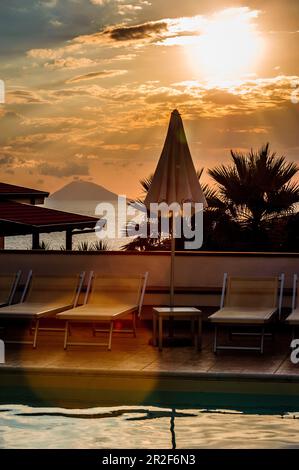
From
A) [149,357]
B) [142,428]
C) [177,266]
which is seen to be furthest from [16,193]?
[142,428]

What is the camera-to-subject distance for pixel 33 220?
1218 cm

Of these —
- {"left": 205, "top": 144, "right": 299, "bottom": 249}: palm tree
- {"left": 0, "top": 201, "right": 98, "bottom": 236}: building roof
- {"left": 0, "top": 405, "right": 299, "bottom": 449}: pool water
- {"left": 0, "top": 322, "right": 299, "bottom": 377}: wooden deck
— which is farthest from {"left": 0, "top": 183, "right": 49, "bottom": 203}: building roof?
{"left": 0, "top": 405, "right": 299, "bottom": 449}: pool water

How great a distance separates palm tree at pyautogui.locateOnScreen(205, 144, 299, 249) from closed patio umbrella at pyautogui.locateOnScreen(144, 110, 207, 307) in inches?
388

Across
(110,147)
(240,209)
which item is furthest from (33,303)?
(110,147)

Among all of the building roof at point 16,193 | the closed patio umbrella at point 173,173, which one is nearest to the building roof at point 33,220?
the building roof at point 16,193

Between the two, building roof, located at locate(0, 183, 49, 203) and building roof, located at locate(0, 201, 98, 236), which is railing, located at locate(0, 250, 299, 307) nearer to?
building roof, located at locate(0, 201, 98, 236)

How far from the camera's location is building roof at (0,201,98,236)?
38.4 feet

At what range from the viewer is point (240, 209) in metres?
21.2

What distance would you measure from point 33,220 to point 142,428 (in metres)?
4.94

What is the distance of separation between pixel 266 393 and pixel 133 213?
14292 millimetres

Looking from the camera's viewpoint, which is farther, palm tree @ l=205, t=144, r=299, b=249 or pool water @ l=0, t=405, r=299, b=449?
palm tree @ l=205, t=144, r=299, b=249

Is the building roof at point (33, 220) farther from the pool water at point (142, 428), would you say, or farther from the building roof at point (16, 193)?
the pool water at point (142, 428)

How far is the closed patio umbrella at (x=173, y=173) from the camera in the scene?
1103 cm

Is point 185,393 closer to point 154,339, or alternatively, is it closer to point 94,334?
Result: point 154,339
